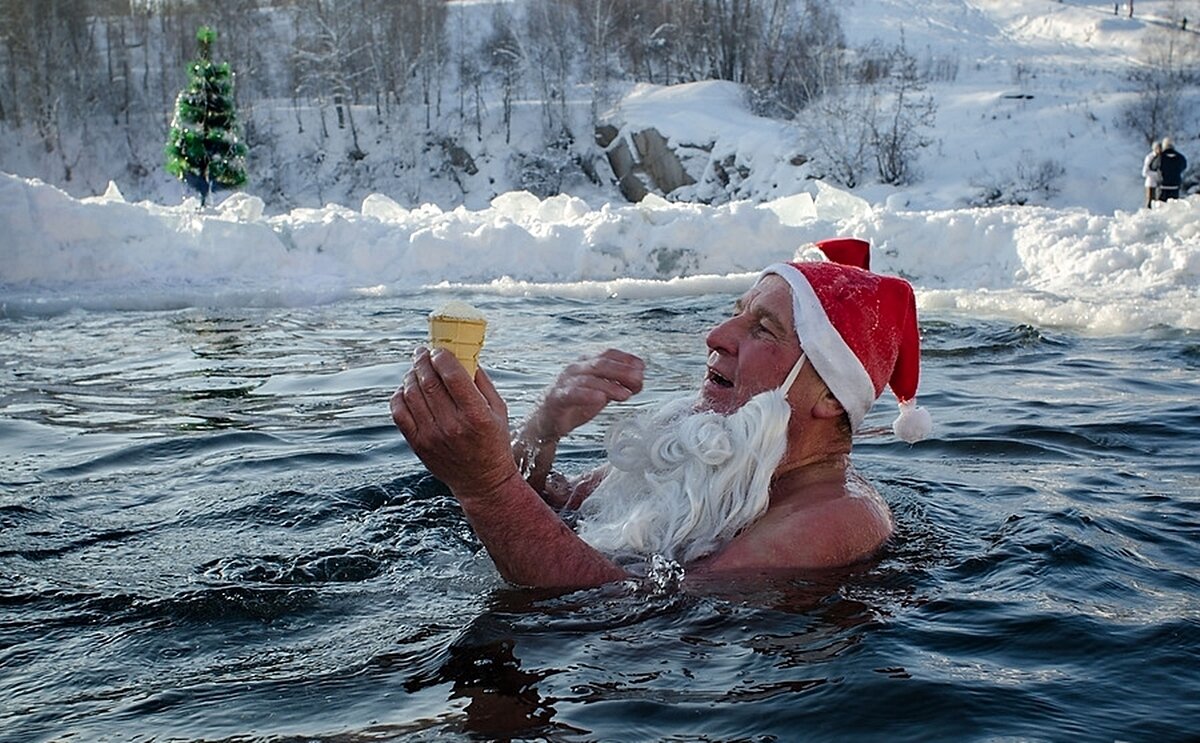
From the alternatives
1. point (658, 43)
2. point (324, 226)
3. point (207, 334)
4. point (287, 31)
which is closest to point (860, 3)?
point (658, 43)

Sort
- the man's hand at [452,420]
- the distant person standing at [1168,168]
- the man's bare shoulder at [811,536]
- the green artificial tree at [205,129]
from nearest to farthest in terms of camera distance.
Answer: the man's hand at [452,420] < the man's bare shoulder at [811,536] < the distant person standing at [1168,168] < the green artificial tree at [205,129]

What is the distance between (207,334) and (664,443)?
20.9ft

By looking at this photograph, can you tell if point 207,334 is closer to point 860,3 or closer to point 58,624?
point 58,624

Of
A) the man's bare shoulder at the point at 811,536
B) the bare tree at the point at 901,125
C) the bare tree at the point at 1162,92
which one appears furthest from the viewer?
the bare tree at the point at 1162,92

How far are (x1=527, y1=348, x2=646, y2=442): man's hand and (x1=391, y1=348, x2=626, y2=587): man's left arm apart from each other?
1.78 feet

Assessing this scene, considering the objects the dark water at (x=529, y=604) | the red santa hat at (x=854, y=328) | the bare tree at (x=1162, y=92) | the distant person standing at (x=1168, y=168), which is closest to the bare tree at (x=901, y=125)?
the bare tree at (x=1162, y=92)

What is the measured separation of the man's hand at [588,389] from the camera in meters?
3.32

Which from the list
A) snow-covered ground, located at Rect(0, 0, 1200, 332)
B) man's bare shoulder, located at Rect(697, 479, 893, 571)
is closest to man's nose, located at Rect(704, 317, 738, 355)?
man's bare shoulder, located at Rect(697, 479, 893, 571)

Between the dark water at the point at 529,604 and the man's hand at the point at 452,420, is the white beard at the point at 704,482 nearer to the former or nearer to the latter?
the dark water at the point at 529,604

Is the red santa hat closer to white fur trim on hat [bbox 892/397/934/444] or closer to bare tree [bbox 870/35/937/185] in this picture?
white fur trim on hat [bbox 892/397/934/444]

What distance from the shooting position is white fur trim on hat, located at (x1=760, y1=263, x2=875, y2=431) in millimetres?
3422

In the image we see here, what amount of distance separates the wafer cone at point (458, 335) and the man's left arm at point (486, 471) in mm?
31

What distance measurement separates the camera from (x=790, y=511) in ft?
10.9

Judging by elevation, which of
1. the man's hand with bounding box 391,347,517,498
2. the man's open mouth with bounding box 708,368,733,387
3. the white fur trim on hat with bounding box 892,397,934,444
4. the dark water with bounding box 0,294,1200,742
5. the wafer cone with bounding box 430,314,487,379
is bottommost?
the dark water with bounding box 0,294,1200,742
